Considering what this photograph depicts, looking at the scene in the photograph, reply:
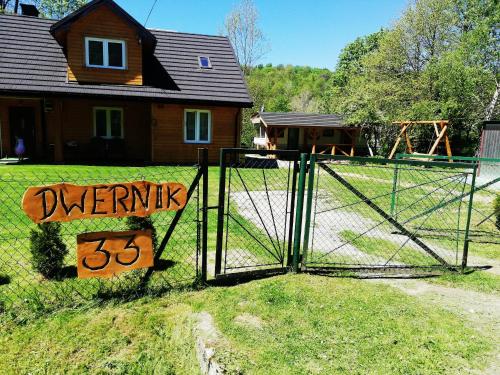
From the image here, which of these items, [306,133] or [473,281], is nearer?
[473,281]

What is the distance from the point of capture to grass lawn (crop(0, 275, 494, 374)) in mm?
2922

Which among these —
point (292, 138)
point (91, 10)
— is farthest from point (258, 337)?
point (292, 138)

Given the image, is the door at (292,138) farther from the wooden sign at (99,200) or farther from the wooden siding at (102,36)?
the wooden sign at (99,200)

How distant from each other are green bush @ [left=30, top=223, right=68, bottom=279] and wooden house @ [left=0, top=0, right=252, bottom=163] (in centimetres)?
1097

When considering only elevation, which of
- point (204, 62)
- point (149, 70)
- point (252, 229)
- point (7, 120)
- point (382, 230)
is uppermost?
point (204, 62)

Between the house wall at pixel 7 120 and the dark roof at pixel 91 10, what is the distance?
279 cm

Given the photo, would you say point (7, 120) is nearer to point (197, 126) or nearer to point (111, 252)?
point (197, 126)

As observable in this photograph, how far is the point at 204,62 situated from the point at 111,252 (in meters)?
14.4

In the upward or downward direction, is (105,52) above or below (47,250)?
above

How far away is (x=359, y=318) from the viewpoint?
3.62m

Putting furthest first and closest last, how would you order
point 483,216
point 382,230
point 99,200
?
point 483,216
point 382,230
point 99,200

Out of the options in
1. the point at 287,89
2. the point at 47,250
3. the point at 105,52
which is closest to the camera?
the point at 47,250

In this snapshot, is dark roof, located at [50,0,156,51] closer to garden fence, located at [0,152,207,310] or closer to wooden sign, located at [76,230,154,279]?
garden fence, located at [0,152,207,310]

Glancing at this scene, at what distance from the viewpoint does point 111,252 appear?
3.70m
